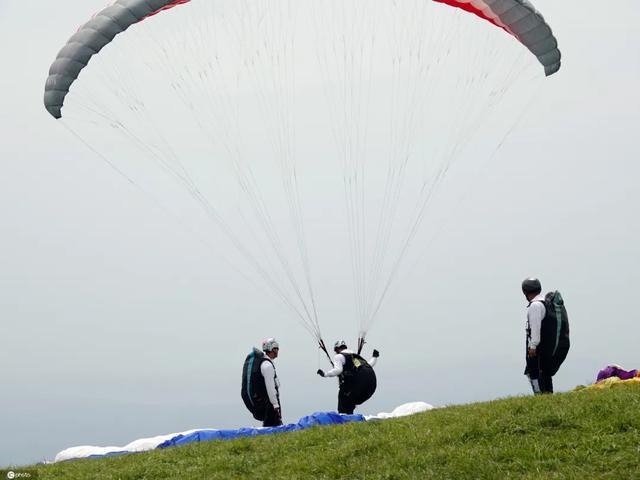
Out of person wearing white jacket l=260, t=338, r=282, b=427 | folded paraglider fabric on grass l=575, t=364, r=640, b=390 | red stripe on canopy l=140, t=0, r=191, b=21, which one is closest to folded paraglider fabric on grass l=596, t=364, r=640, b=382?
folded paraglider fabric on grass l=575, t=364, r=640, b=390

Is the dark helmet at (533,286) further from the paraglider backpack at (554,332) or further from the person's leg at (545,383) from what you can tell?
the person's leg at (545,383)

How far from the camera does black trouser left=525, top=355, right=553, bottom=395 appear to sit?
16.2 meters

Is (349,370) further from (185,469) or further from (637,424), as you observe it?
(637,424)

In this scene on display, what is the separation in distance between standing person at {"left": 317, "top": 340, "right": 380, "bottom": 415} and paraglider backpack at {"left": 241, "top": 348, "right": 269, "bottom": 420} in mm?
1283

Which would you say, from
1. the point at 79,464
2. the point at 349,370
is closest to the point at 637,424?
the point at 349,370

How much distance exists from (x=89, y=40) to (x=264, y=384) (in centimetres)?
798

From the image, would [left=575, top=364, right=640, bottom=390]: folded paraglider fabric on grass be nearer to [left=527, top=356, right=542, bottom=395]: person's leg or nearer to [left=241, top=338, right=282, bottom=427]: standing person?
[left=527, top=356, right=542, bottom=395]: person's leg

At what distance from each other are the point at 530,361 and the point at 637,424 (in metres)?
3.70

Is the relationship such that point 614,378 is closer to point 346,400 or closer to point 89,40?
point 346,400

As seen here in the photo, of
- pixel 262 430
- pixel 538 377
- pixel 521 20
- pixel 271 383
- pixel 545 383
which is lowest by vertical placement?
pixel 262 430

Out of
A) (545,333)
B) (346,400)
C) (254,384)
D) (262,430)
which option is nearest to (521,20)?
(545,333)

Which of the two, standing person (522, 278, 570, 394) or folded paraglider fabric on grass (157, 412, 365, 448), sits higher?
standing person (522, 278, 570, 394)

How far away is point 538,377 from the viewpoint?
53.4 feet

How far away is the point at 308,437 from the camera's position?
1406 centimetres
